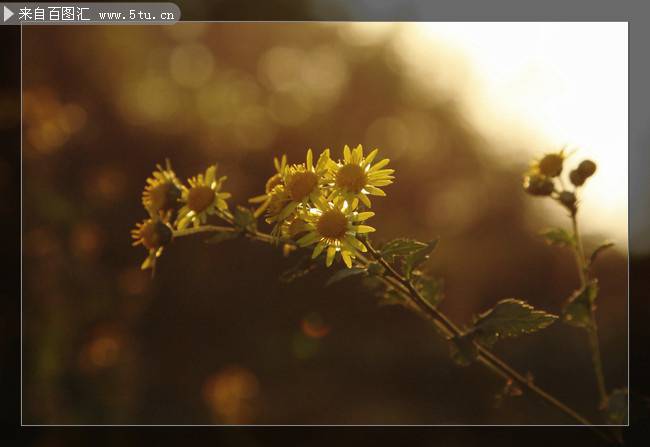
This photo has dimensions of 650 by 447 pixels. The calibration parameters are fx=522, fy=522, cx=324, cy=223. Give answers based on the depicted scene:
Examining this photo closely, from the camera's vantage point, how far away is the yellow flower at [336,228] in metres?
0.83

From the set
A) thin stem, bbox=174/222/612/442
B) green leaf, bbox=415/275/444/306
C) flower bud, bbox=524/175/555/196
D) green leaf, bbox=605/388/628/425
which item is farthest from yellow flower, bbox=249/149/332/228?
green leaf, bbox=605/388/628/425

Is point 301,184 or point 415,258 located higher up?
point 301,184

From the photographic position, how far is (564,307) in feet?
2.83

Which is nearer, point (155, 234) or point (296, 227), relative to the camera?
point (296, 227)

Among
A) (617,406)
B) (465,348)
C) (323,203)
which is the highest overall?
(323,203)

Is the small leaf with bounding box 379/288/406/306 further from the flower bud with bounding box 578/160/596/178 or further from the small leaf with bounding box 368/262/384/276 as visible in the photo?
the flower bud with bounding box 578/160/596/178

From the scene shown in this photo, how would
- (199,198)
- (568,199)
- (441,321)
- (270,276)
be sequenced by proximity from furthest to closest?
(270,276)
(199,198)
(568,199)
(441,321)

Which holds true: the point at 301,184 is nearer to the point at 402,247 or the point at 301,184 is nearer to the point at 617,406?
the point at 402,247

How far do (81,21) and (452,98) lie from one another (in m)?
3.50

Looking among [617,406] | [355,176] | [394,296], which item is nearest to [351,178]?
[355,176]

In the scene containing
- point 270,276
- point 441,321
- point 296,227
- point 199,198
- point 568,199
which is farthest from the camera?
point 270,276

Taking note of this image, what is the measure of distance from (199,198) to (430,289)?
508 mm

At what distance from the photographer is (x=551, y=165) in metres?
1.04
